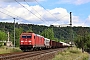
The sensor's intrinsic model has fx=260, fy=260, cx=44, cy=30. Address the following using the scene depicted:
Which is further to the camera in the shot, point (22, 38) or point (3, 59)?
point (22, 38)

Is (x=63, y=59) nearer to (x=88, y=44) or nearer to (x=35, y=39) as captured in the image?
(x=35, y=39)

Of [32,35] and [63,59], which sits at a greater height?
[32,35]

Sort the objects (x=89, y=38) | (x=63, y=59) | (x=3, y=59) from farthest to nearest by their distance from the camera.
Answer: (x=89, y=38) → (x=63, y=59) → (x=3, y=59)

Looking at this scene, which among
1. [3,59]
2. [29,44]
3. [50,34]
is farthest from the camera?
[50,34]

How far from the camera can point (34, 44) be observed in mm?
47281

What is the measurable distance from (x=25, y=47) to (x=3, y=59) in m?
21.0

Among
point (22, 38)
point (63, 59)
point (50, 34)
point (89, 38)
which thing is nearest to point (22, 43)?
point (22, 38)

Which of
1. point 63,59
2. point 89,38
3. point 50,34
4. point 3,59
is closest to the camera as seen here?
point 3,59

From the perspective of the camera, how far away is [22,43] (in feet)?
152

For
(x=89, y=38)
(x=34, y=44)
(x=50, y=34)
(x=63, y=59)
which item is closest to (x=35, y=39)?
(x=34, y=44)

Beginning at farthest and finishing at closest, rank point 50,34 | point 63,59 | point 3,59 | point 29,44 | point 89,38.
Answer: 1. point 50,34
2. point 89,38
3. point 29,44
4. point 63,59
5. point 3,59

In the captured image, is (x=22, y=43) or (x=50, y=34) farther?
(x=50, y=34)

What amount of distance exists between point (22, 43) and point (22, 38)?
3.08 ft

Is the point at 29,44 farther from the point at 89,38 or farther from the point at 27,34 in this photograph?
the point at 89,38
